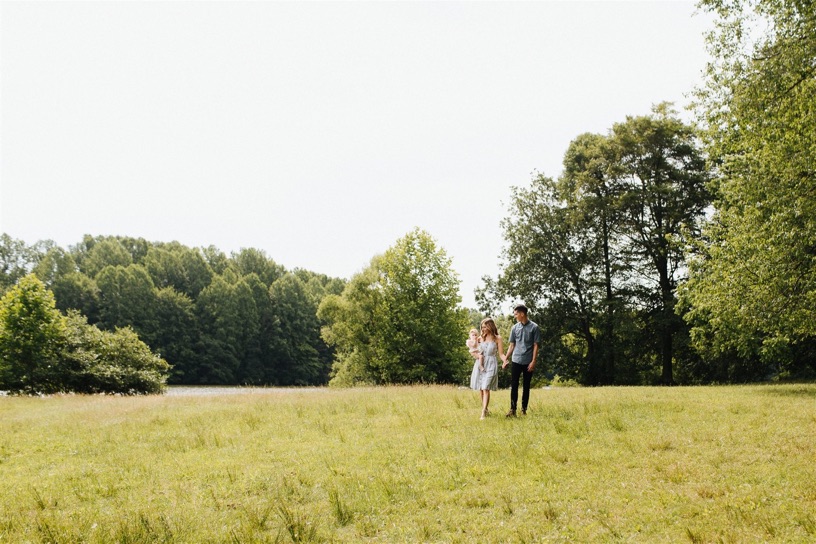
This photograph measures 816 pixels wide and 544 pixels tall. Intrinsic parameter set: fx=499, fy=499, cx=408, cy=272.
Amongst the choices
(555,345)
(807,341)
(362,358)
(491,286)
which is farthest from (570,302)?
(362,358)

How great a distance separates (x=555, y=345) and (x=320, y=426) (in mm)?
28808

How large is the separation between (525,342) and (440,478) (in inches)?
198

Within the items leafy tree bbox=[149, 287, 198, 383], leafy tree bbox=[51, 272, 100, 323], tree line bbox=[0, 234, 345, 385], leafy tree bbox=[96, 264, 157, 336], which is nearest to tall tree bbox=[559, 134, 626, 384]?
tree line bbox=[0, 234, 345, 385]

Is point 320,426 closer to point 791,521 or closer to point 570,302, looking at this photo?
point 791,521

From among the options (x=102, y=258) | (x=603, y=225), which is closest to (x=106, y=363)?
(x=603, y=225)

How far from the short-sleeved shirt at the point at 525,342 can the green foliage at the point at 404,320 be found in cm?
3294

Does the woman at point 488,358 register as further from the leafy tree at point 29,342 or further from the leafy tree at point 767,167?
the leafy tree at point 29,342

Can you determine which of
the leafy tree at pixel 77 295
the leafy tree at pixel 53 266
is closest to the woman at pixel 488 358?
the leafy tree at pixel 77 295

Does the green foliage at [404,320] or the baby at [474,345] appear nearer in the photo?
the baby at [474,345]

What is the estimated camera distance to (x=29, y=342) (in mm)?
36031

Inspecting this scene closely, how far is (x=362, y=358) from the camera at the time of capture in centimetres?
5072

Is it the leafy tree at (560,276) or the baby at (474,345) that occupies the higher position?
the leafy tree at (560,276)

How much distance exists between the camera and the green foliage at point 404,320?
46.9m

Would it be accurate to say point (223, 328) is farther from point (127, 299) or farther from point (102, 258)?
point (102, 258)
